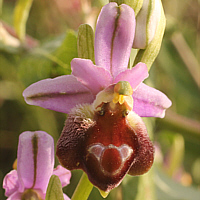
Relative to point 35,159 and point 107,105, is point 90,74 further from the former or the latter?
point 35,159

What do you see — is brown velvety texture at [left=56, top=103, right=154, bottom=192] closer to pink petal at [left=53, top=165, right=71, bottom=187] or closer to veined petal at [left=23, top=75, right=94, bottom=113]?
veined petal at [left=23, top=75, right=94, bottom=113]

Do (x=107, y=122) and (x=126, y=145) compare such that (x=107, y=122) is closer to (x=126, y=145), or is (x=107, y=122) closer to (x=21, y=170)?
(x=126, y=145)

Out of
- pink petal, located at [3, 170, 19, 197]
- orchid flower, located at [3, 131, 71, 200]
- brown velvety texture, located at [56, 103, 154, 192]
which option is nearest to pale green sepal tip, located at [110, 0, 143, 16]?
brown velvety texture, located at [56, 103, 154, 192]

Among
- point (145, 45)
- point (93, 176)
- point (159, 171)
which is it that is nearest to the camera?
point (93, 176)

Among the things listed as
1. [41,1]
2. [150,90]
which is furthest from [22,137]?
[41,1]

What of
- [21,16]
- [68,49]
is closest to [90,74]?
[68,49]

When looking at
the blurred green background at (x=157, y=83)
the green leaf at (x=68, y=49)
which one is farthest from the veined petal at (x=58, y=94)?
the blurred green background at (x=157, y=83)
